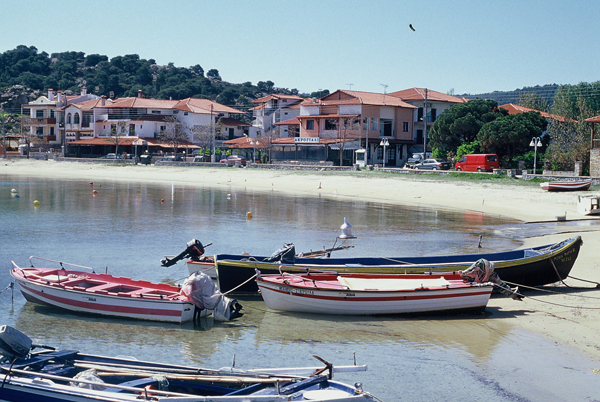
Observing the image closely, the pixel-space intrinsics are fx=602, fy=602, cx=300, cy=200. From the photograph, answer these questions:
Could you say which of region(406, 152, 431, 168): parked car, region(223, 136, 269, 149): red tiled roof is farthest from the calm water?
region(223, 136, 269, 149): red tiled roof

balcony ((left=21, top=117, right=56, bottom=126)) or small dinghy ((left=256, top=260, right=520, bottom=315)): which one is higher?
balcony ((left=21, top=117, right=56, bottom=126))

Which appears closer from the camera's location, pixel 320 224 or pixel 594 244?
pixel 594 244

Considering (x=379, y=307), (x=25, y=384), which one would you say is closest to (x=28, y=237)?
(x=379, y=307)

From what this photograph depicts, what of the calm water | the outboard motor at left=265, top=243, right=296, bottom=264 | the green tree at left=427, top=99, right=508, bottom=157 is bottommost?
the calm water

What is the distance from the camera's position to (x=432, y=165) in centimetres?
6231

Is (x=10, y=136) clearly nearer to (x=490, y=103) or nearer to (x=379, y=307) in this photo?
(x=490, y=103)

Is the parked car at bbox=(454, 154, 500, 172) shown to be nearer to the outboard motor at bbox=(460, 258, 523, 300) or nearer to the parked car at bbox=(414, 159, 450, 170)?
the parked car at bbox=(414, 159, 450, 170)

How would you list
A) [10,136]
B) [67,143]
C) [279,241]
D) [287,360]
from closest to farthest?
1. [287,360]
2. [279,241]
3. [67,143]
4. [10,136]

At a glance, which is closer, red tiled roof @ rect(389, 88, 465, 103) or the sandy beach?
the sandy beach

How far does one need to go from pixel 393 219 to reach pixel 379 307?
20.8 metres

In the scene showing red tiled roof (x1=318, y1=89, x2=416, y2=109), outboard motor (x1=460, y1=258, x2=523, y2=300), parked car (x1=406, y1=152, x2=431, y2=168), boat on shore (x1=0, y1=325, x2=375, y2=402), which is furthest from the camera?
red tiled roof (x1=318, y1=89, x2=416, y2=109)

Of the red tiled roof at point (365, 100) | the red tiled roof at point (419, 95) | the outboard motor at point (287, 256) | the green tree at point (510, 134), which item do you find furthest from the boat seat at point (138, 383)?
the red tiled roof at point (419, 95)

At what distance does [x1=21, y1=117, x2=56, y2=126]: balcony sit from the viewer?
99.8 m

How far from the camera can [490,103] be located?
6544 centimetres
